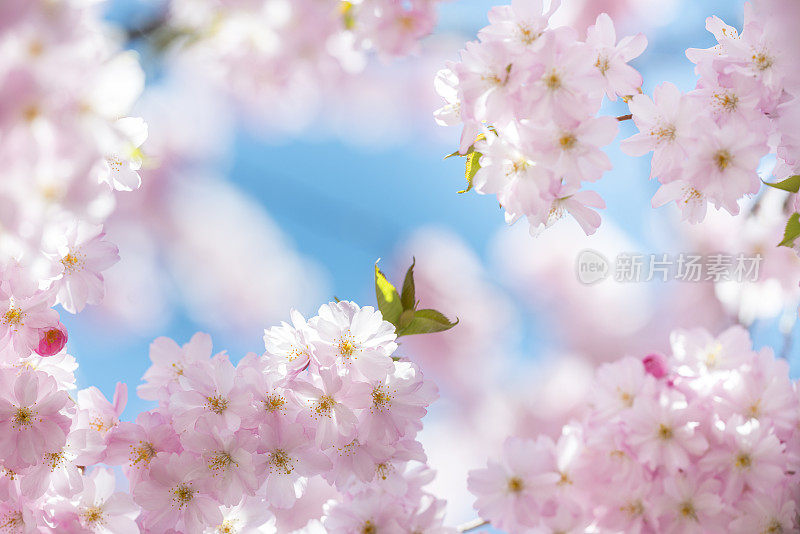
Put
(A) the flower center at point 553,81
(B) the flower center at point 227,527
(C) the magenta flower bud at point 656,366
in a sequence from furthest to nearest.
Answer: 1. (C) the magenta flower bud at point 656,366
2. (B) the flower center at point 227,527
3. (A) the flower center at point 553,81

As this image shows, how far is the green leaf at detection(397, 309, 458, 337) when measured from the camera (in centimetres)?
100

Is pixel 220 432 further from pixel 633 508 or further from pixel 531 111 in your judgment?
pixel 633 508

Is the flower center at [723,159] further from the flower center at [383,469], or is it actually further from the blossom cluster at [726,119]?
the flower center at [383,469]

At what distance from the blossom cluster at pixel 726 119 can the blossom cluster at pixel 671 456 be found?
42 cm

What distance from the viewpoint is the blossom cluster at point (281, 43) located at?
1.70 meters

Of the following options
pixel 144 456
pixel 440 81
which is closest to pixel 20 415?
pixel 144 456

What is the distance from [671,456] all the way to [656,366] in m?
0.18

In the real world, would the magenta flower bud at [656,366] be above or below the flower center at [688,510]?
above

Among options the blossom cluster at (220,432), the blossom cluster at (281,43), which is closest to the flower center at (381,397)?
the blossom cluster at (220,432)

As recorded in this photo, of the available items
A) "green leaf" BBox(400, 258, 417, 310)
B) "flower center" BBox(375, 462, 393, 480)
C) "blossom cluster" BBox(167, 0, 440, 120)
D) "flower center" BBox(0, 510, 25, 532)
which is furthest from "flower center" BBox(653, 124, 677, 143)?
"flower center" BBox(0, 510, 25, 532)

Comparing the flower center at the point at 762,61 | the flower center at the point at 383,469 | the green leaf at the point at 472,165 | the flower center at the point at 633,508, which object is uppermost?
the flower center at the point at 762,61

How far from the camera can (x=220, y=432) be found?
971 millimetres

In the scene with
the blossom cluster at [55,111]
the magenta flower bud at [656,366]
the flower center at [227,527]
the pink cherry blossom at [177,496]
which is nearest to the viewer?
the blossom cluster at [55,111]

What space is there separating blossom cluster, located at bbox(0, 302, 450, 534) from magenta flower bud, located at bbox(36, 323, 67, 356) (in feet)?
0.11
